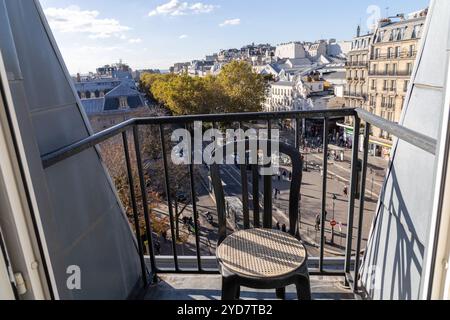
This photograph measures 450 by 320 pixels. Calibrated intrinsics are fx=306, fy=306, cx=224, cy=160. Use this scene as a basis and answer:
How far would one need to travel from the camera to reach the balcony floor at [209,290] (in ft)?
6.15

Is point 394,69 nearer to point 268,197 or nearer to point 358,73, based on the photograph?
point 358,73

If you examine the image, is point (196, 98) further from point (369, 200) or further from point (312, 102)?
point (369, 200)

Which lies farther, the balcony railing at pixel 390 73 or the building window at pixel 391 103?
the building window at pixel 391 103

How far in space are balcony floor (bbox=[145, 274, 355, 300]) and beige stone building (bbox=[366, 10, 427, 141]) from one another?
17.8 meters

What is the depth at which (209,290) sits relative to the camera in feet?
6.45

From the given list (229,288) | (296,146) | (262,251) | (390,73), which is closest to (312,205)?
(390,73)

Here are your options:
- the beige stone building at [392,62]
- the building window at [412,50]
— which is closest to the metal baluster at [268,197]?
the beige stone building at [392,62]

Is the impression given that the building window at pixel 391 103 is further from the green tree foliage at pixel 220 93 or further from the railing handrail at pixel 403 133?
the railing handrail at pixel 403 133

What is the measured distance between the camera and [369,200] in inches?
487

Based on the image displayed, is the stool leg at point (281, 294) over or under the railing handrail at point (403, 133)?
under

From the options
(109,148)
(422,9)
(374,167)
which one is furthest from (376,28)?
(109,148)

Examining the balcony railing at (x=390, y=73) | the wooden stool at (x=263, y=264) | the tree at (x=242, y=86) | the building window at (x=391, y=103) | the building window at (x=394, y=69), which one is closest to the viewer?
the wooden stool at (x=263, y=264)

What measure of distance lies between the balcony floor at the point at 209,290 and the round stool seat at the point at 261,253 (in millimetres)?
533

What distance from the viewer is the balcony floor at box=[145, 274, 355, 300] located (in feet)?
6.15
